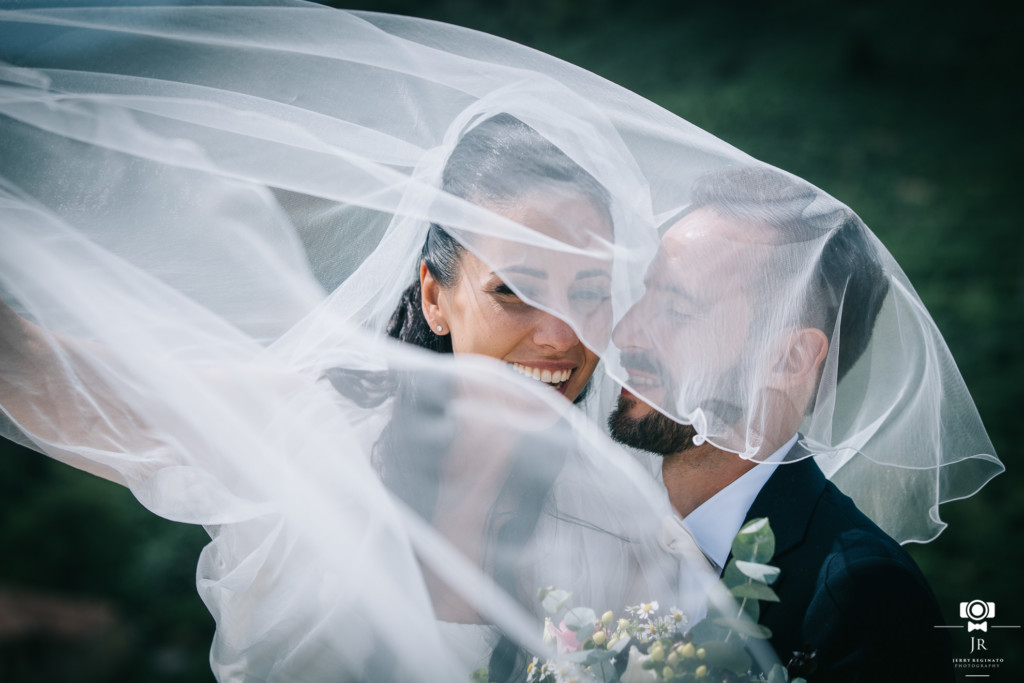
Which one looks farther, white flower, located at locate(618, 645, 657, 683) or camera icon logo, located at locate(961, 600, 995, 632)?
camera icon logo, located at locate(961, 600, 995, 632)

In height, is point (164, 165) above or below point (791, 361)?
above

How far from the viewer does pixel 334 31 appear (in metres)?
1.99

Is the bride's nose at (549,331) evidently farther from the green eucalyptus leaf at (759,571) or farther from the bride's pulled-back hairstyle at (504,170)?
the green eucalyptus leaf at (759,571)

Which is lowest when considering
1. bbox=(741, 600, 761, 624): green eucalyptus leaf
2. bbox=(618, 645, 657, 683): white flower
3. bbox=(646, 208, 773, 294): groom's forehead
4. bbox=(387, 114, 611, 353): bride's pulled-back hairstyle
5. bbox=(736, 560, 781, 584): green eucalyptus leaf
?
bbox=(618, 645, 657, 683): white flower

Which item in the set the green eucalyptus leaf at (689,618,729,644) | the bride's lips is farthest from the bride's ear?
the green eucalyptus leaf at (689,618,729,644)

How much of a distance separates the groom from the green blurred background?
228 mm

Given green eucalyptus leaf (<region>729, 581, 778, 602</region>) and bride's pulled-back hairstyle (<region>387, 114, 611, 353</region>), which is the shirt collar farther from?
bride's pulled-back hairstyle (<region>387, 114, 611, 353</region>)

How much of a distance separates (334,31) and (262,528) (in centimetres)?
123

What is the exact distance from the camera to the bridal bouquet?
147 centimetres

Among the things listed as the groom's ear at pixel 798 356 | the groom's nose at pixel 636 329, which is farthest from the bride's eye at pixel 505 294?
the groom's ear at pixel 798 356

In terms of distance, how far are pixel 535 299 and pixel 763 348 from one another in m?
0.53

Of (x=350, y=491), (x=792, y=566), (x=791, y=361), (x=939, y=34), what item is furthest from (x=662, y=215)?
(x=939, y=34)

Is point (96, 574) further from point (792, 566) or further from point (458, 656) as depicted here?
point (792, 566)

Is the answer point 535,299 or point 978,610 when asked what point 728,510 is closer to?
point 535,299
